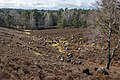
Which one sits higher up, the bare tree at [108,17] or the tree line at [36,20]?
the bare tree at [108,17]

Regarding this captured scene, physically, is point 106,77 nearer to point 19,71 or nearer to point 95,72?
point 95,72

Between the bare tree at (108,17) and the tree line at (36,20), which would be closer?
the bare tree at (108,17)

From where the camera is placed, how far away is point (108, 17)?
2389 cm

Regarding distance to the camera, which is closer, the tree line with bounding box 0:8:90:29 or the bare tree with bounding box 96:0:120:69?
the bare tree with bounding box 96:0:120:69

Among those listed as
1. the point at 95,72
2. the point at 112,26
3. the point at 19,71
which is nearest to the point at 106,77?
the point at 95,72

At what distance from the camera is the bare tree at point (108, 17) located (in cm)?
2322

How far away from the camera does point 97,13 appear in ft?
80.0

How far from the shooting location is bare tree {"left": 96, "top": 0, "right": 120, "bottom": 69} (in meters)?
23.2

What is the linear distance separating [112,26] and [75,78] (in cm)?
890

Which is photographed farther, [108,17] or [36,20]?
[36,20]

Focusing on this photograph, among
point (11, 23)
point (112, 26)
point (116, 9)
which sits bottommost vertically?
point (11, 23)

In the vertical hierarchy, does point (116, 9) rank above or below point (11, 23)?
above

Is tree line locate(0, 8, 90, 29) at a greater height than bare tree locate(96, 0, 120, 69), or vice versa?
bare tree locate(96, 0, 120, 69)

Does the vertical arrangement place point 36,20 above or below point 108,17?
below
